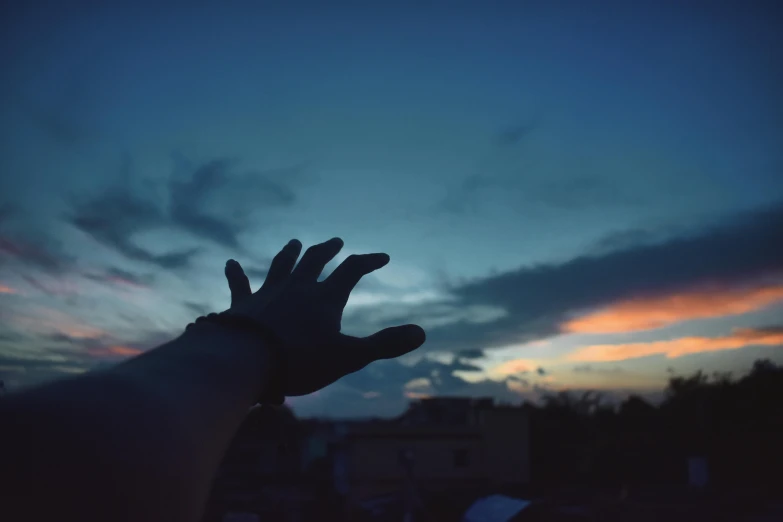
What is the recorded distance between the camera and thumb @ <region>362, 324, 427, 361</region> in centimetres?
142

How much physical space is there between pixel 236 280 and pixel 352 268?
0.38 metres

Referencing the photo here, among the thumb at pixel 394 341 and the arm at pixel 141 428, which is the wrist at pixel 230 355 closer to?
the arm at pixel 141 428

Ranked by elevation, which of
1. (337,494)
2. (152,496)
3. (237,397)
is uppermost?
(237,397)

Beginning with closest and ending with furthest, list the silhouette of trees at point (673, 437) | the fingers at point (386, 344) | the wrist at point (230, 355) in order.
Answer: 1. the wrist at point (230, 355)
2. the fingers at point (386, 344)
3. the silhouette of trees at point (673, 437)

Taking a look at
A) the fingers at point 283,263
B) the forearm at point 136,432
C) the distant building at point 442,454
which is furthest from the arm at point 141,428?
the distant building at point 442,454

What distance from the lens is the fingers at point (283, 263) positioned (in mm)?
1584

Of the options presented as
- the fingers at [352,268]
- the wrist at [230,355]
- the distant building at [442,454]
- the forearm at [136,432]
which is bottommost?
the distant building at [442,454]

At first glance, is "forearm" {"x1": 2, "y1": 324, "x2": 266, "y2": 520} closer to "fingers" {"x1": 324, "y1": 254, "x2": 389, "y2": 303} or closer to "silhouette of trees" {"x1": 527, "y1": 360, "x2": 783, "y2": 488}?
"fingers" {"x1": 324, "y1": 254, "x2": 389, "y2": 303}

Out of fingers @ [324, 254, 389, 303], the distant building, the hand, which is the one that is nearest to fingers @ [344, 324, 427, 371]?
the hand

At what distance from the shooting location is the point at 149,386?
803 millimetres

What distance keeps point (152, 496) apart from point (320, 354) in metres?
0.69

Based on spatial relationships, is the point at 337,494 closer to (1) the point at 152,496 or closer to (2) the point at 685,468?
(2) the point at 685,468

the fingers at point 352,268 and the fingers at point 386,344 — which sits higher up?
the fingers at point 352,268

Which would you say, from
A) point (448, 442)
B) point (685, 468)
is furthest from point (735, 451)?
point (448, 442)
